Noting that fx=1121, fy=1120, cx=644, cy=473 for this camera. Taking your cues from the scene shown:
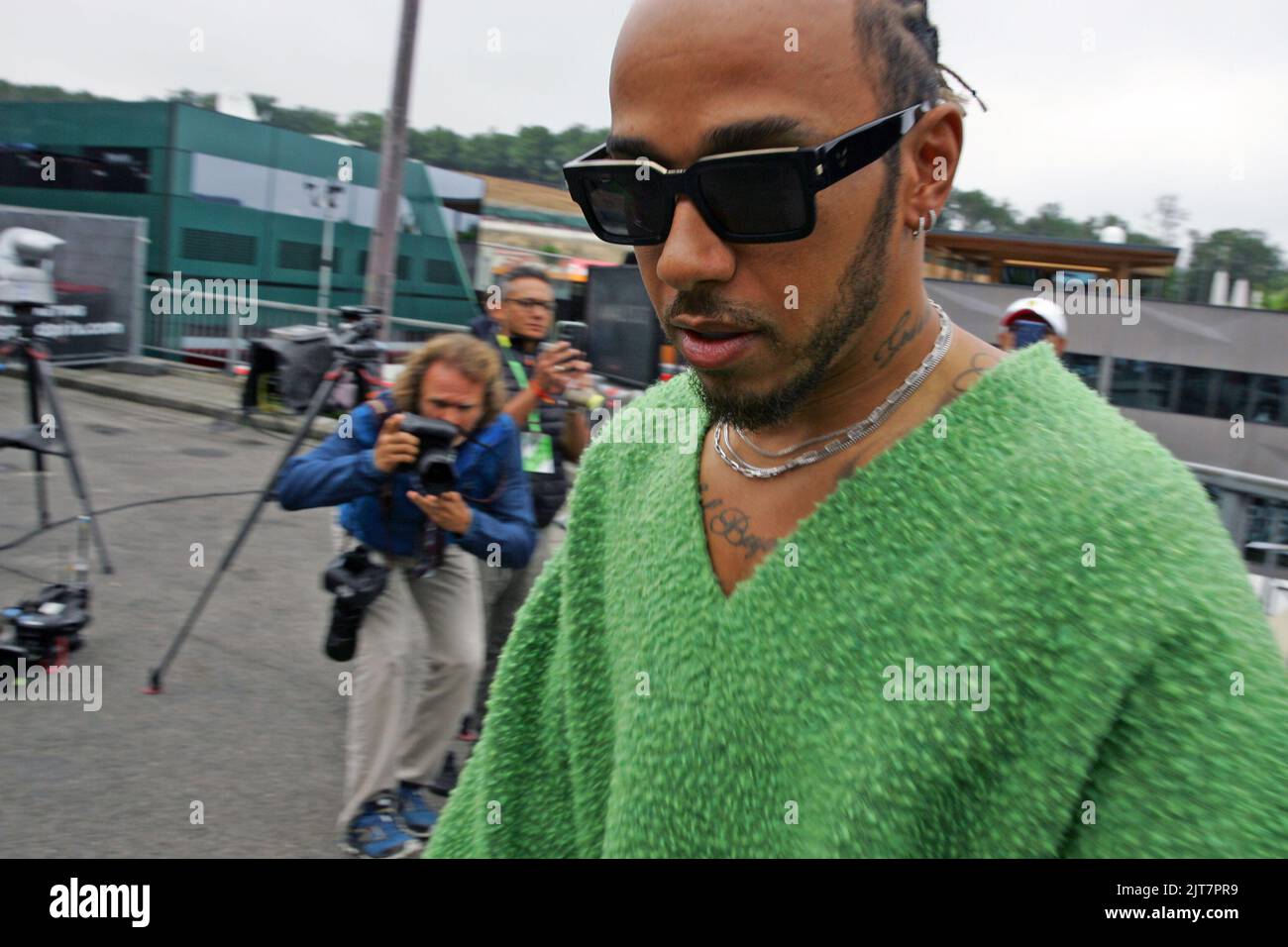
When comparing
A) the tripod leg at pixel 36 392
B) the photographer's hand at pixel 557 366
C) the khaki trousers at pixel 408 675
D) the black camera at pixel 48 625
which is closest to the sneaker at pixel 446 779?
the khaki trousers at pixel 408 675

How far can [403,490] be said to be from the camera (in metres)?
3.91

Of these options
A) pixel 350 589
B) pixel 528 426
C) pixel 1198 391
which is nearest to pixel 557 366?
pixel 528 426

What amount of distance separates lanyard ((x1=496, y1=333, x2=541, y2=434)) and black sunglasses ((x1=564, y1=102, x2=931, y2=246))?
3.39m

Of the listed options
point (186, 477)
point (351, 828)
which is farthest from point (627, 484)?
point (186, 477)

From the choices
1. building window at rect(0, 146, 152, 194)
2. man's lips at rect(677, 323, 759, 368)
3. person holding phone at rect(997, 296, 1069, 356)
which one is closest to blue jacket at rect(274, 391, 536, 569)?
person holding phone at rect(997, 296, 1069, 356)

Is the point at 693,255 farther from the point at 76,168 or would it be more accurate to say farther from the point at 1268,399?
the point at 76,168

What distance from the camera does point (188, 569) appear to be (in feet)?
23.0

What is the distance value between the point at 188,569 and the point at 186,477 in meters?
2.80

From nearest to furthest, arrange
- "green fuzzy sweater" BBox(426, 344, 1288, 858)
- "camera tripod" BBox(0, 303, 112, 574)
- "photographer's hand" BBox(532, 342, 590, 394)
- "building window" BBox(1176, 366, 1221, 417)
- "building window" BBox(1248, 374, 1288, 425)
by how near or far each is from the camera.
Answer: "green fuzzy sweater" BBox(426, 344, 1288, 858)
"photographer's hand" BBox(532, 342, 590, 394)
"camera tripod" BBox(0, 303, 112, 574)
"building window" BBox(1176, 366, 1221, 417)
"building window" BBox(1248, 374, 1288, 425)

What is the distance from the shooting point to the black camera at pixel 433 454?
369cm

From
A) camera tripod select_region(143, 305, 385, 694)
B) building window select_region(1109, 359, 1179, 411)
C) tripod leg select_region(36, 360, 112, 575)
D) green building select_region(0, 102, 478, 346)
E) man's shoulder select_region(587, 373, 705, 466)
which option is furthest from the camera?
green building select_region(0, 102, 478, 346)

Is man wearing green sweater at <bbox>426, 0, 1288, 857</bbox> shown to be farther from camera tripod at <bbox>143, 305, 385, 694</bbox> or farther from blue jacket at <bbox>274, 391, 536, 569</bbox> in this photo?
camera tripod at <bbox>143, 305, 385, 694</bbox>

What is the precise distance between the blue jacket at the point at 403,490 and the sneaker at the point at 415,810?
878 mm

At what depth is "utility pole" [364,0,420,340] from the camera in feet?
33.0
